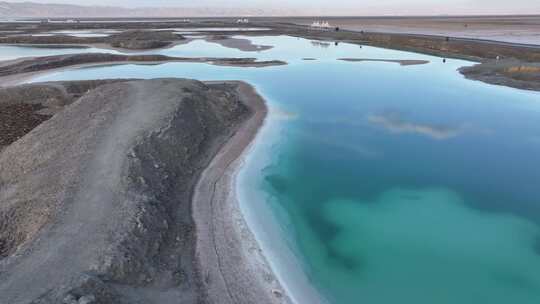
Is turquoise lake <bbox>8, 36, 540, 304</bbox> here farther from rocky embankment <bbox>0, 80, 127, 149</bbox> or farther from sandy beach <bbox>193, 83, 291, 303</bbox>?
rocky embankment <bbox>0, 80, 127, 149</bbox>

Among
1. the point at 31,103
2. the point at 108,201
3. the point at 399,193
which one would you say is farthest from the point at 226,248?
the point at 31,103

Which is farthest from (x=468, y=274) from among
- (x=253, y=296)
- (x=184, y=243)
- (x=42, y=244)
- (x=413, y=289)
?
(x=42, y=244)

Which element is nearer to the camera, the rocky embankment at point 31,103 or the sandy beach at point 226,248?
the sandy beach at point 226,248

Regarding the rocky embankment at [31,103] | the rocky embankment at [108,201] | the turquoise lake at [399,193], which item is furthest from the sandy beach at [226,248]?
the rocky embankment at [31,103]

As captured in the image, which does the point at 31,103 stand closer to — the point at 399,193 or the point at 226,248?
the point at 226,248

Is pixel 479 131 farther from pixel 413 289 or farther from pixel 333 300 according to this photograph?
pixel 333 300

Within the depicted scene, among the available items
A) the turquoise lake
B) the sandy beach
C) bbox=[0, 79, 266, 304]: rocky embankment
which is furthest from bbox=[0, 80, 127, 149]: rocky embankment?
the turquoise lake

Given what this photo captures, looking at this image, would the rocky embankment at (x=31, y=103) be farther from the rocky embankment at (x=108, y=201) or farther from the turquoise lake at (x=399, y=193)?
the turquoise lake at (x=399, y=193)
